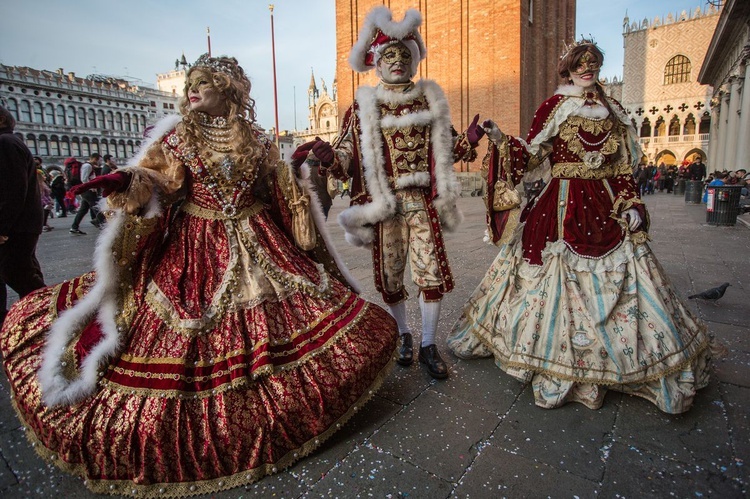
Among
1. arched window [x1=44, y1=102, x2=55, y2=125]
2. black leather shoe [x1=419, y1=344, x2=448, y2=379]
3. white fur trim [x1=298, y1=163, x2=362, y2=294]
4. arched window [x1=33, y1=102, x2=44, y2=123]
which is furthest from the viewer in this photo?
arched window [x1=44, y1=102, x2=55, y2=125]

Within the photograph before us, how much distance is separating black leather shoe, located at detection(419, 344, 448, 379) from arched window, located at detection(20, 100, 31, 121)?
62213mm

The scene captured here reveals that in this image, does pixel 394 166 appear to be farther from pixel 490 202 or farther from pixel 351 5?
pixel 351 5

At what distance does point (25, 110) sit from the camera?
4850cm

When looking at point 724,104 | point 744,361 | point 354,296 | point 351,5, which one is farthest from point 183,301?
point 724,104

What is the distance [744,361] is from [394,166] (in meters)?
2.62

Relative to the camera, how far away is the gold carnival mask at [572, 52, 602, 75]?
8.54 ft

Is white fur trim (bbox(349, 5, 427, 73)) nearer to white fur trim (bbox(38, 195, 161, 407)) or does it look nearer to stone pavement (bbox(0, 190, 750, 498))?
white fur trim (bbox(38, 195, 161, 407))

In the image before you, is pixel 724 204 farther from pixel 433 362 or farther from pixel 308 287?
pixel 308 287

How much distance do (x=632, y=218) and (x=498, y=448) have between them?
1509 millimetres

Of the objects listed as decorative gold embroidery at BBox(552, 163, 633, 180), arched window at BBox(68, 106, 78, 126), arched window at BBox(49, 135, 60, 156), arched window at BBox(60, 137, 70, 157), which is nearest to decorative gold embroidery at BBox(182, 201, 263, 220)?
decorative gold embroidery at BBox(552, 163, 633, 180)

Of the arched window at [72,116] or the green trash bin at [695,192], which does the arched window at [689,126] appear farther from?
the arched window at [72,116]

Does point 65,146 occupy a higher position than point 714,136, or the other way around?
point 65,146

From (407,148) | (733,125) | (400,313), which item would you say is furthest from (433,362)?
(733,125)

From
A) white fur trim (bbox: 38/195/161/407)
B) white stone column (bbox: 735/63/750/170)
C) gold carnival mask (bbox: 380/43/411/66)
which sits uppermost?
white stone column (bbox: 735/63/750/170)
